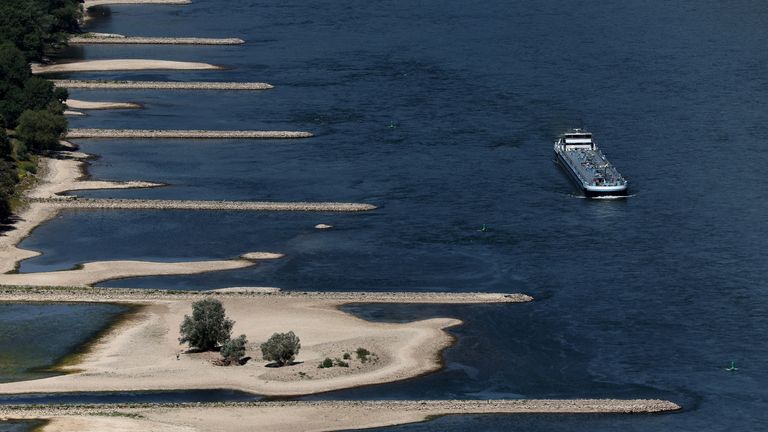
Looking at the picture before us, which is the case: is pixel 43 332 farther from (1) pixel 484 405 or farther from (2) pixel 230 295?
(1) pixel 484 405

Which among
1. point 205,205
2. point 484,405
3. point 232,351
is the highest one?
point 205,205

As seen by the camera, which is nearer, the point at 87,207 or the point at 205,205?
the point at 87,207

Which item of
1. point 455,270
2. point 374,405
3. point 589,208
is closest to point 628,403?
point 374,405

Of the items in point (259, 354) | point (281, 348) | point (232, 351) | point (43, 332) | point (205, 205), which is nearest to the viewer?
point (281, 348)

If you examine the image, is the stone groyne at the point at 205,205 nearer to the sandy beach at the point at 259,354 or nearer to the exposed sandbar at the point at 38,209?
the exposed sandbar at the point at 38,209

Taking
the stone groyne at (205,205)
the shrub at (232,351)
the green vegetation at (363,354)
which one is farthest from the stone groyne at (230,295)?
the stone groyne at (205,205)

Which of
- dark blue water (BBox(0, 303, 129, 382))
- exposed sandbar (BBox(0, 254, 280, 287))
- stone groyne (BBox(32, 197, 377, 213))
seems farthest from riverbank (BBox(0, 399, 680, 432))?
stone groyne (BBox(32, 197, 377, 213))

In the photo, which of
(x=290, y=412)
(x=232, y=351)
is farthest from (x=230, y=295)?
(x=290, y=412)
